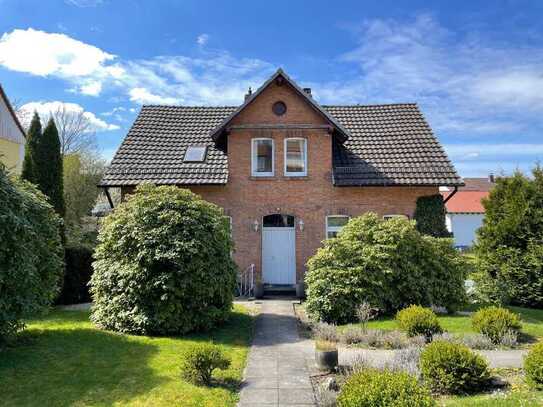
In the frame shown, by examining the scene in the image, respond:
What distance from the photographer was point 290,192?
56.0 feet

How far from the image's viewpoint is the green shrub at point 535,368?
21.1ft

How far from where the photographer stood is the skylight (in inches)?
697

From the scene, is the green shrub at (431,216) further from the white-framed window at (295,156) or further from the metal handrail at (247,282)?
the metal handrail at (247,282)

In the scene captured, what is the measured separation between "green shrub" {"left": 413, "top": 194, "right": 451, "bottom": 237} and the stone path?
308 inches

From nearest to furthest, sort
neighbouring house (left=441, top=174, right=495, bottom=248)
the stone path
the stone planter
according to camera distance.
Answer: the stone planter < the stone path < neighbouring house (left=441, top=174, right=495, bottom=248)

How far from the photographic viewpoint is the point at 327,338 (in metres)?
10.0

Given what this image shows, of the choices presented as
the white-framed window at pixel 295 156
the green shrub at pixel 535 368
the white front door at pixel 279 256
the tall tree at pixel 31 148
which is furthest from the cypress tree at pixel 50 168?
the green shrub at pixel 535 368

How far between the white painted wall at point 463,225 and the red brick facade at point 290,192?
32910 mm

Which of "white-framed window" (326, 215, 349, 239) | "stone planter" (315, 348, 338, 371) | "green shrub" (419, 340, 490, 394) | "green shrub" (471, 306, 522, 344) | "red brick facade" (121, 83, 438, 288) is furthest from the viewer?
A: "white-framed window" (326, 215, 349, 239)

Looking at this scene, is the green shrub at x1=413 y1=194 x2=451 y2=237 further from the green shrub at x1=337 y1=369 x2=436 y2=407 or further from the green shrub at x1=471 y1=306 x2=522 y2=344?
the green shrub at x1=337 y1=369 x2=436 y2=407

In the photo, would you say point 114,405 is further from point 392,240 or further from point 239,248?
point 239,248

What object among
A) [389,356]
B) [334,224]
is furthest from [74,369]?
[334,224]

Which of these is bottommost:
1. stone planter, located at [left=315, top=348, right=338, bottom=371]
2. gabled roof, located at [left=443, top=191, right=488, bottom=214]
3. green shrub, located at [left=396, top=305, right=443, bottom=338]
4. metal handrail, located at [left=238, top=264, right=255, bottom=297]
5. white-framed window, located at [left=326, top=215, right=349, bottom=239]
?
stone planter, located at [left=315, top=348, right=338, bottom=371]

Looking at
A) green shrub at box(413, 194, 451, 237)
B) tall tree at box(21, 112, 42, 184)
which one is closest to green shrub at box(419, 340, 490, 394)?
green shrub at box(413, 194, 451, 237)
